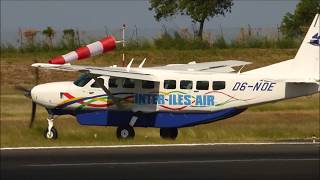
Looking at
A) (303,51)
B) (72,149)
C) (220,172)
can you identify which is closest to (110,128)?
(303,51)

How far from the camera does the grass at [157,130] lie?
3027 cm

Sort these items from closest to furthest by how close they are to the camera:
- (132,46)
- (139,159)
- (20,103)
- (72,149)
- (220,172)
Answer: (220,172) → (139,159) → (72,149) → (20,103) → (132,46)

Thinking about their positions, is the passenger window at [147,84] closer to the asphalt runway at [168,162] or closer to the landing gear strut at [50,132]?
the landing gear strut at [50,132]

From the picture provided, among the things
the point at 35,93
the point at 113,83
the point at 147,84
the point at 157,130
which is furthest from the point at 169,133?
the point at 35,93

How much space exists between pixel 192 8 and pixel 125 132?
3073cm

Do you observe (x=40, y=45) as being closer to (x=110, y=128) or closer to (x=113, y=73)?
(x=110, y=128)

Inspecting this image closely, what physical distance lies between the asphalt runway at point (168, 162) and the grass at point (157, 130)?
11.7 feet

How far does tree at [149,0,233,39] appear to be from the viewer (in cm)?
6006

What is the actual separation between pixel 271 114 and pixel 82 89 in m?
10.9

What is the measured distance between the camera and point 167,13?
6141cm

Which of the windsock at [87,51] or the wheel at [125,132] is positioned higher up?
the windsock at [87,51]

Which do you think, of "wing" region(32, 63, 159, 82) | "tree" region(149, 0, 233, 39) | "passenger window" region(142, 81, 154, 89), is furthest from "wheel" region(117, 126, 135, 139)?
"tree" region(149, 0, 233, 39)

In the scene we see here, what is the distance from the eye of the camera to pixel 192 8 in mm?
60594

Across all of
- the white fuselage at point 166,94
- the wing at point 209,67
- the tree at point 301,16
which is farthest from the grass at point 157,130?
the tree at point 301,16
